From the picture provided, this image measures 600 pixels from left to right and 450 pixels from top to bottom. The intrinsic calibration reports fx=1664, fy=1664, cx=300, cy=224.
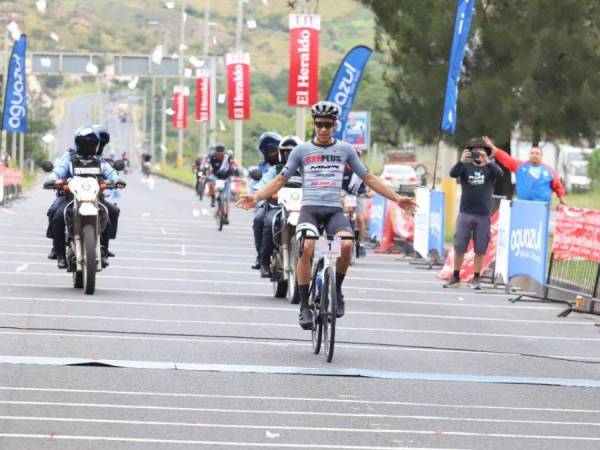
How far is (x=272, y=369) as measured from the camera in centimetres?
1220

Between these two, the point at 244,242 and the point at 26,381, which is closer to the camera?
the point at 26,381

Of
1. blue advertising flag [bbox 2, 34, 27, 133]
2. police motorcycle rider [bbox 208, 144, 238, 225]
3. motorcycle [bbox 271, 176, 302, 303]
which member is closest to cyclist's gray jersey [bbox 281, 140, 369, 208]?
motorcycle [bbox 271, 176, 302, 303]

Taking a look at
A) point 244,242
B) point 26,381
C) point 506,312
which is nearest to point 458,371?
point 26,381

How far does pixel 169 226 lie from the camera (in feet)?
116

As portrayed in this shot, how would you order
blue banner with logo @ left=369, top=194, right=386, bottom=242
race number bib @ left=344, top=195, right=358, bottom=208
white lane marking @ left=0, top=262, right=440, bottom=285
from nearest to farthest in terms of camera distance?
white lane marking @ left=0, top=262, right=440, bottom=285 → race number bib @ left=344, top=195, right=358, bottom=208 → blue banner with logo @ left=369, top=194, right=386, bottom=242

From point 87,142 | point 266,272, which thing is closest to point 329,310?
point 266,272

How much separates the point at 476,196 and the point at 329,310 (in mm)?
8961

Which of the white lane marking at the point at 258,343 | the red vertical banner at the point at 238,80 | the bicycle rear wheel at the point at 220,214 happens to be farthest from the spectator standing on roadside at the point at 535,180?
the red vertical banner at the point at 238,80

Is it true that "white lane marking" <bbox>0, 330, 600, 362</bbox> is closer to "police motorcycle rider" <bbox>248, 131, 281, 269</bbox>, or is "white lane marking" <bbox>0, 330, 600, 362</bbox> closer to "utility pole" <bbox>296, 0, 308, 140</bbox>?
"police motorcycle rider" <bbox>248, 131, 281, 269</bbox>

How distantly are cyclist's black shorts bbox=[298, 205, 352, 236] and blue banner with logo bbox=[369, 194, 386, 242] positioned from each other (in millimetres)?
16468

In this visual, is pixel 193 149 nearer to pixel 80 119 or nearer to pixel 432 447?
pixel 80 119

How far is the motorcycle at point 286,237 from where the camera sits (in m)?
17.5

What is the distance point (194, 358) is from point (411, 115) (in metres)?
21.3

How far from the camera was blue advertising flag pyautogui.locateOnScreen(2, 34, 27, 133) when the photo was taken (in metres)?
50.6
